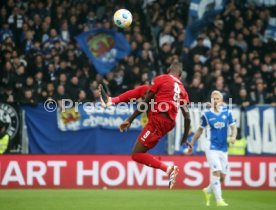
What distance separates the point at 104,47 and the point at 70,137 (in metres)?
4.05

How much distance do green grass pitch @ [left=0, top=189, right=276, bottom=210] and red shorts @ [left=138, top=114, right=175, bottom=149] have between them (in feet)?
4.90

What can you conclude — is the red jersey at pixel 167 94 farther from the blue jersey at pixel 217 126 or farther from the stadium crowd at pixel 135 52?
the stadium crowd at pixel 135 52

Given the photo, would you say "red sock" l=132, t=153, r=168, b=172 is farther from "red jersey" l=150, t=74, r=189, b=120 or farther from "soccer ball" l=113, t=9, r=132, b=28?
"soccer ball" l=113, t=9, r=132, b=28

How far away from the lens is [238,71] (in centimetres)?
2123

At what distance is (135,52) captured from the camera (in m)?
Answer: 21.4

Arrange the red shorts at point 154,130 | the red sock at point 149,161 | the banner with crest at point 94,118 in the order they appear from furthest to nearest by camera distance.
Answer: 1. the banner with crest at point 94,118
2. the red shorts at point 154,130
3. the red sock at point 149,161

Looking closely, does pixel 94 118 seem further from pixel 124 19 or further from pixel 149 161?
pixel 149 161

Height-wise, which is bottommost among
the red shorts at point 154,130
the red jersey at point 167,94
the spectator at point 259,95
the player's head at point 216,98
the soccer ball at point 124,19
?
the red shorts at point 154,130

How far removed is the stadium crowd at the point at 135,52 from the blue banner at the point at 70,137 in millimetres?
545

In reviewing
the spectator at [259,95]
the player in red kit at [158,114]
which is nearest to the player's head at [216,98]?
the player in red kit at [158,114]

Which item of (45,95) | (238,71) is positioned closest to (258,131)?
(238,71)

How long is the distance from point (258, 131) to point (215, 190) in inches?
202

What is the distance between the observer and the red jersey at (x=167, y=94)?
12.2 metres

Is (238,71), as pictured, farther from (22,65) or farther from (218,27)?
(22,65)
